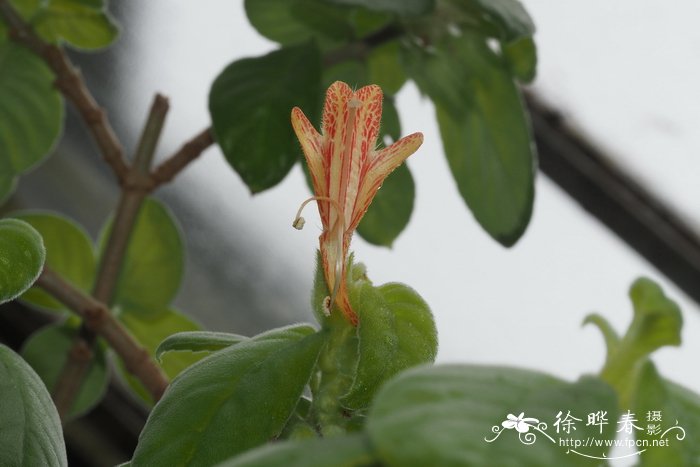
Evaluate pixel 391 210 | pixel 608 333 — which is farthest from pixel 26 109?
pixel 608 333

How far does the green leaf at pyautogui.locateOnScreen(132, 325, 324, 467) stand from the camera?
32 centimetres

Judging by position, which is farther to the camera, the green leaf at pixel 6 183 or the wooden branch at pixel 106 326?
the green leaf at pixel 6 183

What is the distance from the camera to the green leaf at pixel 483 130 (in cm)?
59

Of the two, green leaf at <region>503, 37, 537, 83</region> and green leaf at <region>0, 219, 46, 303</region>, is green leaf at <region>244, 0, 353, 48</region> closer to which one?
green leaf at <region>503, 37, 537, 83</region>

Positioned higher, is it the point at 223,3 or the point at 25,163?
the point at 223,3

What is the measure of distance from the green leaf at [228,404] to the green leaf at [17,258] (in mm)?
66

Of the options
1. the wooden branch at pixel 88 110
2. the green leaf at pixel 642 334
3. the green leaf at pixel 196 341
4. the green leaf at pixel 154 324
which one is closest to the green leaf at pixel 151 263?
the green leaf at pixel 154 324

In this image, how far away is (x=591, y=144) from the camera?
1.07 metres

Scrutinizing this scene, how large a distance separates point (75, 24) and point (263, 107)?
20 cm

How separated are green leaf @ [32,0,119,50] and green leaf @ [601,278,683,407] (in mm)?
491

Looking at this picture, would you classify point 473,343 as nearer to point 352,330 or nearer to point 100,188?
point 100,188

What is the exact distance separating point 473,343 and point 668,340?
0.87 meters

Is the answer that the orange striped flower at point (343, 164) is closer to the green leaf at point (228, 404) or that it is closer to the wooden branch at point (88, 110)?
the green leaf at point (228, 404)

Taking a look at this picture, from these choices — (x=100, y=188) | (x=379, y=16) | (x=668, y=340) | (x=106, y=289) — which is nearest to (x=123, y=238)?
(x=106, y=289)
